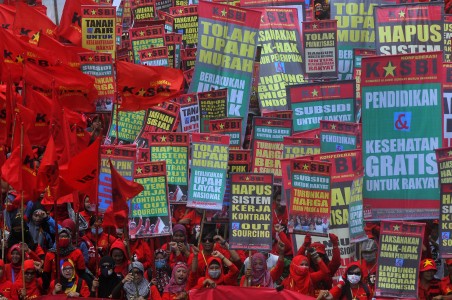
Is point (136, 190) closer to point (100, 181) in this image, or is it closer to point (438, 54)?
point (100, 181)

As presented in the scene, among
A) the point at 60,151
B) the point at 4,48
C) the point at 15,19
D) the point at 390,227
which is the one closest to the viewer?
the point at 390,227

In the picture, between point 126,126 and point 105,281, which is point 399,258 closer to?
point 105,281

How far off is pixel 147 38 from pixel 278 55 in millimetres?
2012

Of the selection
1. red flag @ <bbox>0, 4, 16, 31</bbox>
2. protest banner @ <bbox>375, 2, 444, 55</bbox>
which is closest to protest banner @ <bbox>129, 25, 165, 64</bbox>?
red flag @ <bbox>0, 4, 16, 31</bbox>

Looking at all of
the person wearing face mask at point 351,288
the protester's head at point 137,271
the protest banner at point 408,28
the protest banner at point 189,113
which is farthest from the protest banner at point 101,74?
→ the person wearing face mask at point 351,288

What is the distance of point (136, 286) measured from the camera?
1969 centimetres

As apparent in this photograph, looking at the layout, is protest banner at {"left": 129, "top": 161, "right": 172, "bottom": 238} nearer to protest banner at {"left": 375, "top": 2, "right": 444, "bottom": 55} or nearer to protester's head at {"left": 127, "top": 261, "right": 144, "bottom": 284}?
protester's head at {"left": 127, "top": 261, "right": 144, "bottom": 284}

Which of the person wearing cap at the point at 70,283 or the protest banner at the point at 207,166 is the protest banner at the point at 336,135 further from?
the person wearing cap at the point at 70,283

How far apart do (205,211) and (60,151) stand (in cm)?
197

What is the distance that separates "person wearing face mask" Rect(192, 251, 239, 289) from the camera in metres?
19.7

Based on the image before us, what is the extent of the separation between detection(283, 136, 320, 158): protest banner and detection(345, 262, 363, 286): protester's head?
2654 mm

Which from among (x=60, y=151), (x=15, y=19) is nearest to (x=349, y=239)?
(x=60, y=151)

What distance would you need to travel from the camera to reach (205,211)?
21469mm

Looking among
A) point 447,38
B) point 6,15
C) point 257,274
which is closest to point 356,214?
point 257,274
